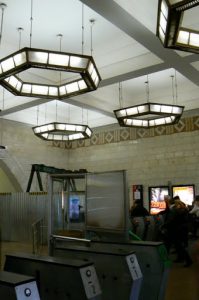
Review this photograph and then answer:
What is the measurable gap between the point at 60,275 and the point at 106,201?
261 cm

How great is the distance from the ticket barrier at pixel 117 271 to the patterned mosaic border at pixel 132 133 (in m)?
10.9

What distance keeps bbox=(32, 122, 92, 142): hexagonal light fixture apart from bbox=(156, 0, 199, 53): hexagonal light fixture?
24.6 feet

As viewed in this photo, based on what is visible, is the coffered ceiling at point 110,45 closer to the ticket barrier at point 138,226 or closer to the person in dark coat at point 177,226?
the person in dark coat at point 177,226

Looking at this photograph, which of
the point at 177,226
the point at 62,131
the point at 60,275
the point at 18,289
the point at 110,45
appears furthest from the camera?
the point at 62,131

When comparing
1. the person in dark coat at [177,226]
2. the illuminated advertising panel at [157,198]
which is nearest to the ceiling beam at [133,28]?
the person in dark coat at [177,226]

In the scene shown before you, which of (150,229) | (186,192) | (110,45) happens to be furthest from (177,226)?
(110,45)

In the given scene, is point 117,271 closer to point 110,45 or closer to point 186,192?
point 110,45

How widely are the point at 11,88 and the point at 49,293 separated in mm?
5854

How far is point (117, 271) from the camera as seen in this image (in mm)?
4477

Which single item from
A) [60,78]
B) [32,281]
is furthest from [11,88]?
[32,281]

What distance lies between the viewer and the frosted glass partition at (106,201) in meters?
5.95

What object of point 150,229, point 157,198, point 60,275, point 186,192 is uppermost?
point 186,192

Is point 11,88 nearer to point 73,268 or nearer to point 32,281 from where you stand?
point 73,268

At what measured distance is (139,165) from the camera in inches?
628
